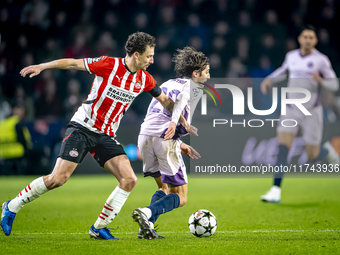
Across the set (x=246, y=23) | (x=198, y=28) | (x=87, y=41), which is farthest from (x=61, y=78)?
(x=246, y=23)

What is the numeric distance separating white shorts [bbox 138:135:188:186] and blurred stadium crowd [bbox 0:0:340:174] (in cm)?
715

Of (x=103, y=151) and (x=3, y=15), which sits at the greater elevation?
(x=3, y=15)

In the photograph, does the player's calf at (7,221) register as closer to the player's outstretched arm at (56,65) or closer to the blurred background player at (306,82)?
the player's outstretched arm at (56,65)

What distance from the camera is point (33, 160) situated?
37.0ft

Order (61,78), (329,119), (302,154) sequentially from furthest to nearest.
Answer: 1. (61,78)
2. (329,119)
3. (302,154)

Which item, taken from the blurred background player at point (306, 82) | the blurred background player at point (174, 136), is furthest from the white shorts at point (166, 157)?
the blurred background player at point (306, 82)

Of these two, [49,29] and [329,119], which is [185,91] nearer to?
[329,119]

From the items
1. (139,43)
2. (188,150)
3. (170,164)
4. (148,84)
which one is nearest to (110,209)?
(170,164)

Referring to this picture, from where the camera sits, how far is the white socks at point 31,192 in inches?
159

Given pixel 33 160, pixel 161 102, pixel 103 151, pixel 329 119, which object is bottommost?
pixel 33 160

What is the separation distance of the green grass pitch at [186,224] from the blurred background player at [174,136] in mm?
446

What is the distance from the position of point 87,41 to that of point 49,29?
1309 mm

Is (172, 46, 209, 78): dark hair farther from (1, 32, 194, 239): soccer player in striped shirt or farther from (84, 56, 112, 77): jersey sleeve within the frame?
(84, 56, 112, 77): jersey sleeve

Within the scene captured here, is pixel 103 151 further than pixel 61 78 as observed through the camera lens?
No
